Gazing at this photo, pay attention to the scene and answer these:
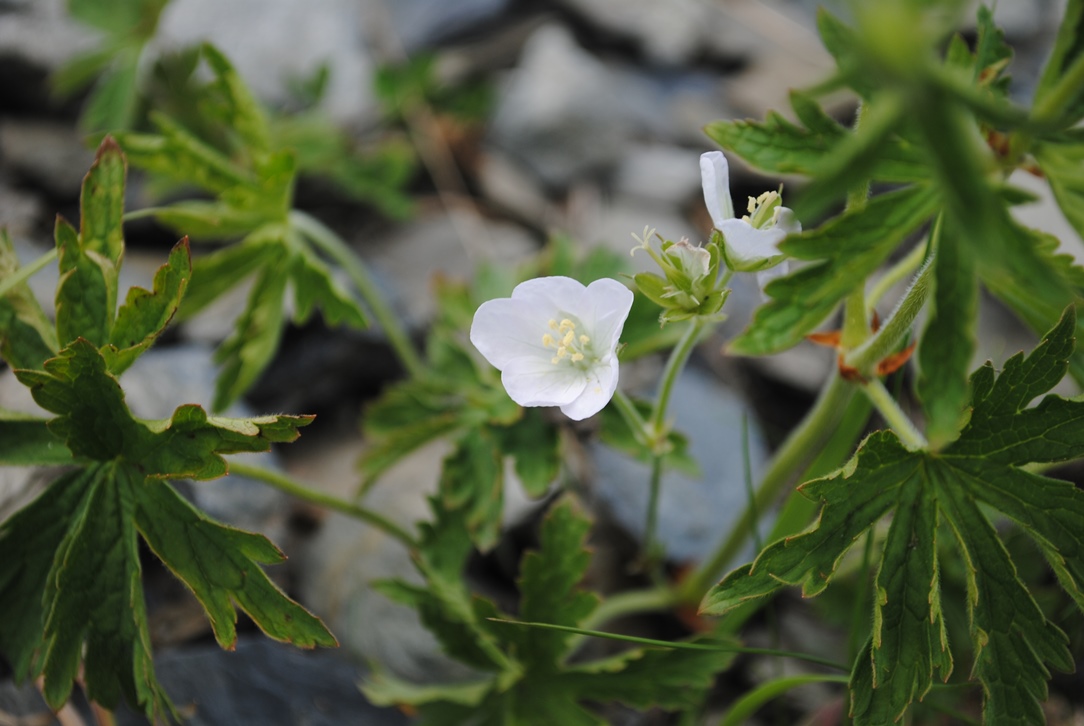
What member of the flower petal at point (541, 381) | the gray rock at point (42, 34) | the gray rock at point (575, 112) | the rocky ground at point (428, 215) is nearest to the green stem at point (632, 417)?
the flower petal at point (541, 381)

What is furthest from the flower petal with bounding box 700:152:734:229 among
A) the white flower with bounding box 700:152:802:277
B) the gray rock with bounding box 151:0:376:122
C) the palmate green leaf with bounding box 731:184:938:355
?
the gray rock with bounding box 151:0:376:122

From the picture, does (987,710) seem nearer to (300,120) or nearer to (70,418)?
(70,418)

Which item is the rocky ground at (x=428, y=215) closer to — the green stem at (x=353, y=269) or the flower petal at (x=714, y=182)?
the green stem at (x=353, y=269)

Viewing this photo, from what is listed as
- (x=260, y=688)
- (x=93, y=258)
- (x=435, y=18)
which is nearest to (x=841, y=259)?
(x=93, y=258)

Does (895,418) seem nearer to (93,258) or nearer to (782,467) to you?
(782,467)

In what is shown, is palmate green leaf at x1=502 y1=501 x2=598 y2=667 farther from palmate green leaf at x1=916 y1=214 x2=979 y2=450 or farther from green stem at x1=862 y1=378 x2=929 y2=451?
palmate green leaf at x1=916 y1=214 x2=979 y2=450

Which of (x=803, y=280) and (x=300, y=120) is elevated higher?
(x=803, y=280)

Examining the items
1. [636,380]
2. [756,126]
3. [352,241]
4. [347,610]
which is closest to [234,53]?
[352,241]
